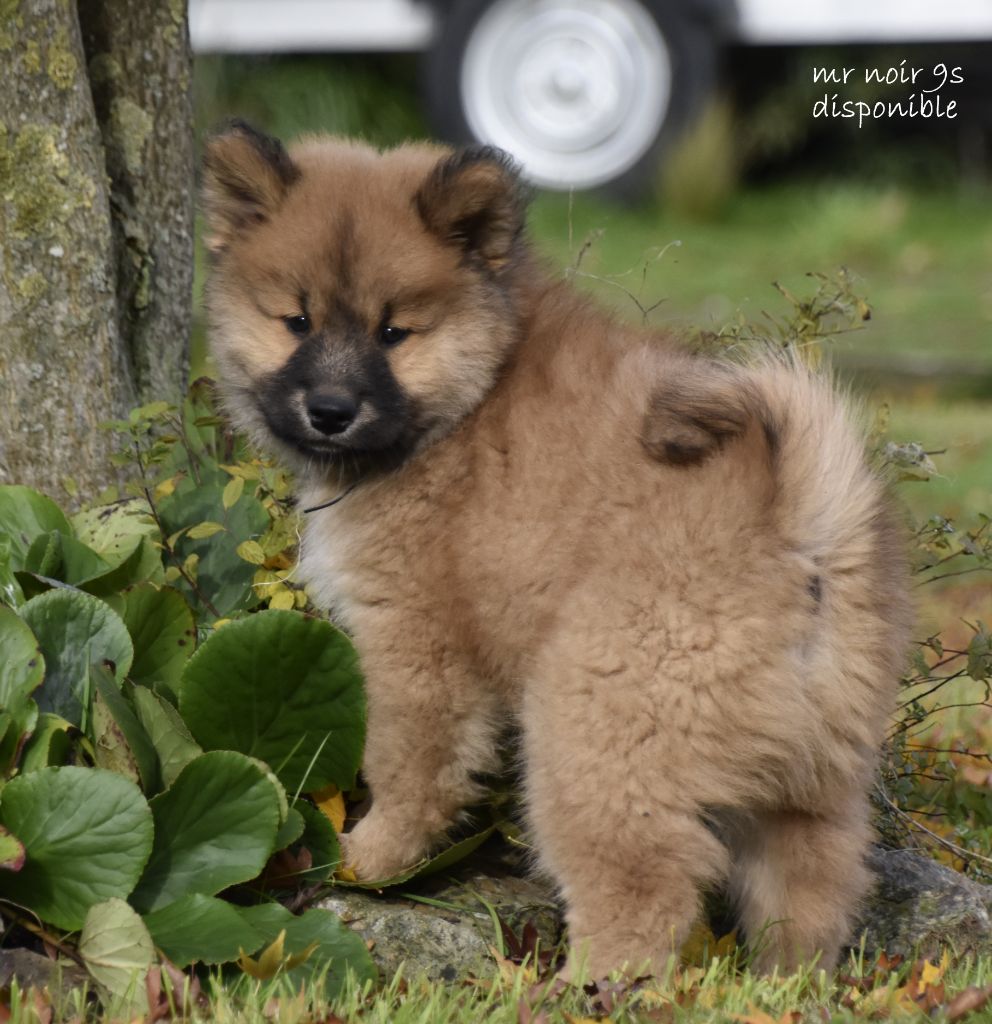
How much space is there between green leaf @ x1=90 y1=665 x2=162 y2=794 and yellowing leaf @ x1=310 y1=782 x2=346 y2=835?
49cm

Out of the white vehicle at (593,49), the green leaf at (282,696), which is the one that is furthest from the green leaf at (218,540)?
the white vehicle at (593,49)

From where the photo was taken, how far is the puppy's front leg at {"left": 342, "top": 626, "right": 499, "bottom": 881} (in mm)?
3500

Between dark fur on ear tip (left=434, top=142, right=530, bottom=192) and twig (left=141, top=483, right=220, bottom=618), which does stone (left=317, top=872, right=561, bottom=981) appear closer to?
twig (left=141, top=483, right=220, bottom=618)

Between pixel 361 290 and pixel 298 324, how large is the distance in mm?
192

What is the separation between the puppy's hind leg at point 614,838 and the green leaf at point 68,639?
3.48 feet

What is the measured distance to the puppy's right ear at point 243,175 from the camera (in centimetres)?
360

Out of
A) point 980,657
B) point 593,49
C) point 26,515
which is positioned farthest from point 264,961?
point 593,49

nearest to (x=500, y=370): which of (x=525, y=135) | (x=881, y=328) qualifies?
(x=881, y=328)

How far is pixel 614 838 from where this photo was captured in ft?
10.4

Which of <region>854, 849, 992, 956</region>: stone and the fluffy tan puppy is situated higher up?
the fluffy tan puppy

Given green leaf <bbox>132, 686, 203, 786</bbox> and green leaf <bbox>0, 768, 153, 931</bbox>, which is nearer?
green leaf <bbox>0, 768, 153, 931</bbox>

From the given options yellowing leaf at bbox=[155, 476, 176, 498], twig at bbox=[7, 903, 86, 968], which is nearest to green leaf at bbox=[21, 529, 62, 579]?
yellowing leaf at bbox=[155, 476, 176, 498]

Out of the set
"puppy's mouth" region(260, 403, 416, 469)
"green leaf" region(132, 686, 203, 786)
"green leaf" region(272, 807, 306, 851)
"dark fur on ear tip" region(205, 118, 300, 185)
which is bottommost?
"green leaf" region(272, 807, 306, 851)

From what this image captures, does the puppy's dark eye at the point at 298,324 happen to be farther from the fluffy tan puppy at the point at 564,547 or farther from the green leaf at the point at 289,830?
the green leaf at the point at 289,830
